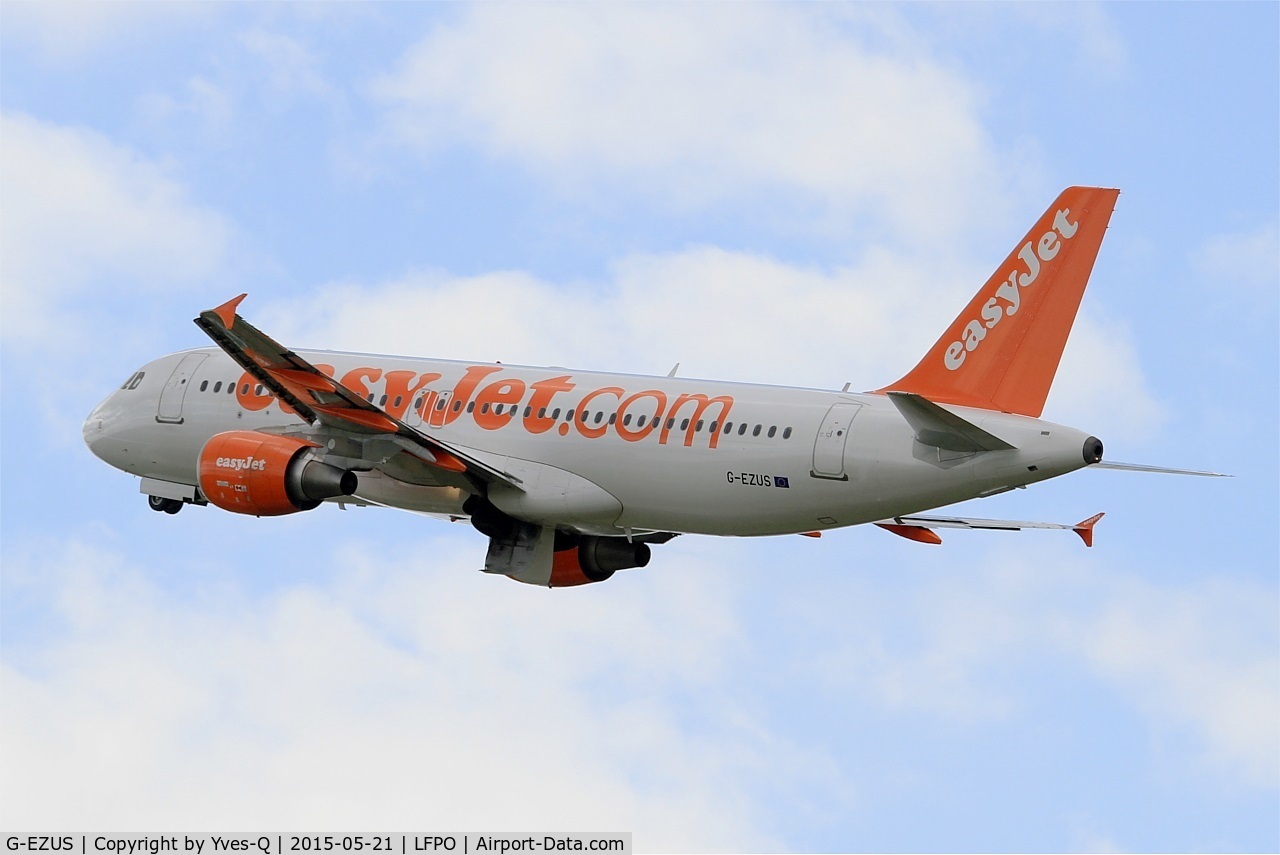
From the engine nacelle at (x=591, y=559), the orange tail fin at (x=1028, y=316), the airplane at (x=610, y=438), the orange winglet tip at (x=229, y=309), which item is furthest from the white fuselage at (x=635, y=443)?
the orange winglet tip at (x=229, y=309)

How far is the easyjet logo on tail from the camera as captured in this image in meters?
38.2

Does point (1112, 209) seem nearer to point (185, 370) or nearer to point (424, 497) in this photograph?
point (424, 497)

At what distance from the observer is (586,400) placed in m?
42.7

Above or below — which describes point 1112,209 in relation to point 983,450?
above

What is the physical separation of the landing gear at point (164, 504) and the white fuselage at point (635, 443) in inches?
31.7

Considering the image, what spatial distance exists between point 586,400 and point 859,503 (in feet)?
21.0

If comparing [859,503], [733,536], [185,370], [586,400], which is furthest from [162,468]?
[859,503]

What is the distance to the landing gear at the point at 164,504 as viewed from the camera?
159 feet

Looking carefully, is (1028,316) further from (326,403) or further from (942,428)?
(326,403)

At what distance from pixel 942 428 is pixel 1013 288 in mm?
2982

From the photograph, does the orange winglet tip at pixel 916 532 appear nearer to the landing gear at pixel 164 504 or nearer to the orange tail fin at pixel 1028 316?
the orange tail fin at pixel 1028 316

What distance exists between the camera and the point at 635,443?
41.5m

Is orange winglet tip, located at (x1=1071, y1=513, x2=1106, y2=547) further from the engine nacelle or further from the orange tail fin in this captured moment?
the engine nacelle

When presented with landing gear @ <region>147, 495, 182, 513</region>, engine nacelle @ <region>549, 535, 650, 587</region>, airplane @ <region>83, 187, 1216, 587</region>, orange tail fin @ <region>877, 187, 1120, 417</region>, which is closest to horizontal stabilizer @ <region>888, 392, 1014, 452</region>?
airplane @ <region>83, 187, 1216, 587</region>
